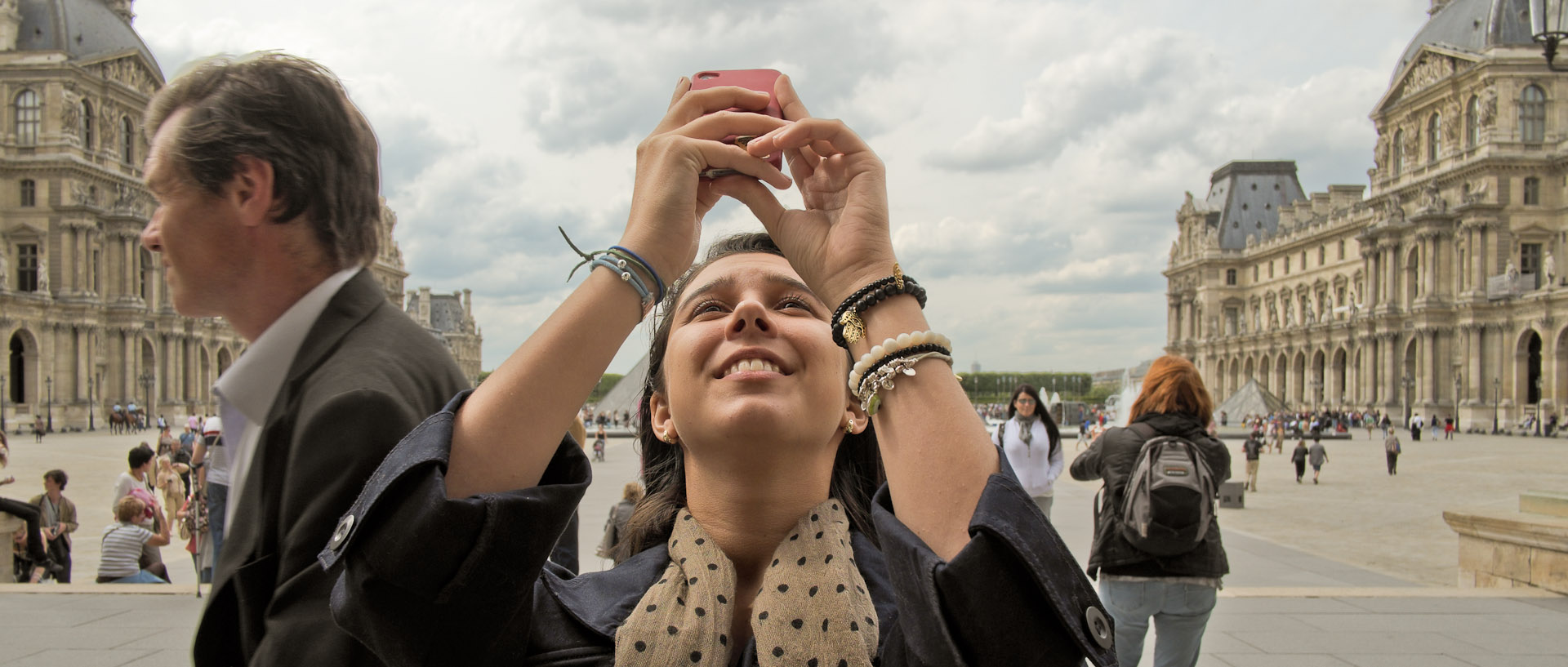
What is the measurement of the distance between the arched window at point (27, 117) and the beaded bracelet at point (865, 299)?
66413 millimetres

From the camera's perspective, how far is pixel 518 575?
1310 mm

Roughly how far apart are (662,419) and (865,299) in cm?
62

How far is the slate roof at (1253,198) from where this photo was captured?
9212 cm

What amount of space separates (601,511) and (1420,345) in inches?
2275

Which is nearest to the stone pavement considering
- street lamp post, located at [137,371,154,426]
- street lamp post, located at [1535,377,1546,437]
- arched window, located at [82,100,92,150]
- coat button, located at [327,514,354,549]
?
coat button, located at [327,514,354,549]

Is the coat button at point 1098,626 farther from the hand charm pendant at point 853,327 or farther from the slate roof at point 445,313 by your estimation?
the slate roof at point 445,313

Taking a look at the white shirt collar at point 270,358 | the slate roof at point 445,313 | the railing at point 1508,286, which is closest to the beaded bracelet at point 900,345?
the white shirt collar at point 270,358

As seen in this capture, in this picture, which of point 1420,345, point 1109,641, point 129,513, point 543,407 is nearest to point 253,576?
point 543,407

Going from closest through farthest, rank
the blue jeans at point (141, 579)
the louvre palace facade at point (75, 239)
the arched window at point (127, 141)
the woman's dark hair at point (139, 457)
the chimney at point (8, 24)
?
1. the blue jeans at point (141, 579)
2. the woman's dark hair at point (139, 457)
3. the louvre palace facade at point (75, 239)
4. the chimney at point (8, 24)
5. the arched window at point (127, 141)

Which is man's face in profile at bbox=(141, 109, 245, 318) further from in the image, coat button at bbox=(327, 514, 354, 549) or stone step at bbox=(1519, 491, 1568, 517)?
stone step at bbox=(1519, 491, 1568, 517)

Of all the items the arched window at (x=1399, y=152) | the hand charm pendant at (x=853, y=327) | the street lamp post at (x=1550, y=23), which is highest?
the arched window at (x=1399, y=152)

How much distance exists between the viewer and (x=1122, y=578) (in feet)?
14.3

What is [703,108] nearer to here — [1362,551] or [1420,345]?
[1362,551]

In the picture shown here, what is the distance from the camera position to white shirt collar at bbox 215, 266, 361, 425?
153cm
